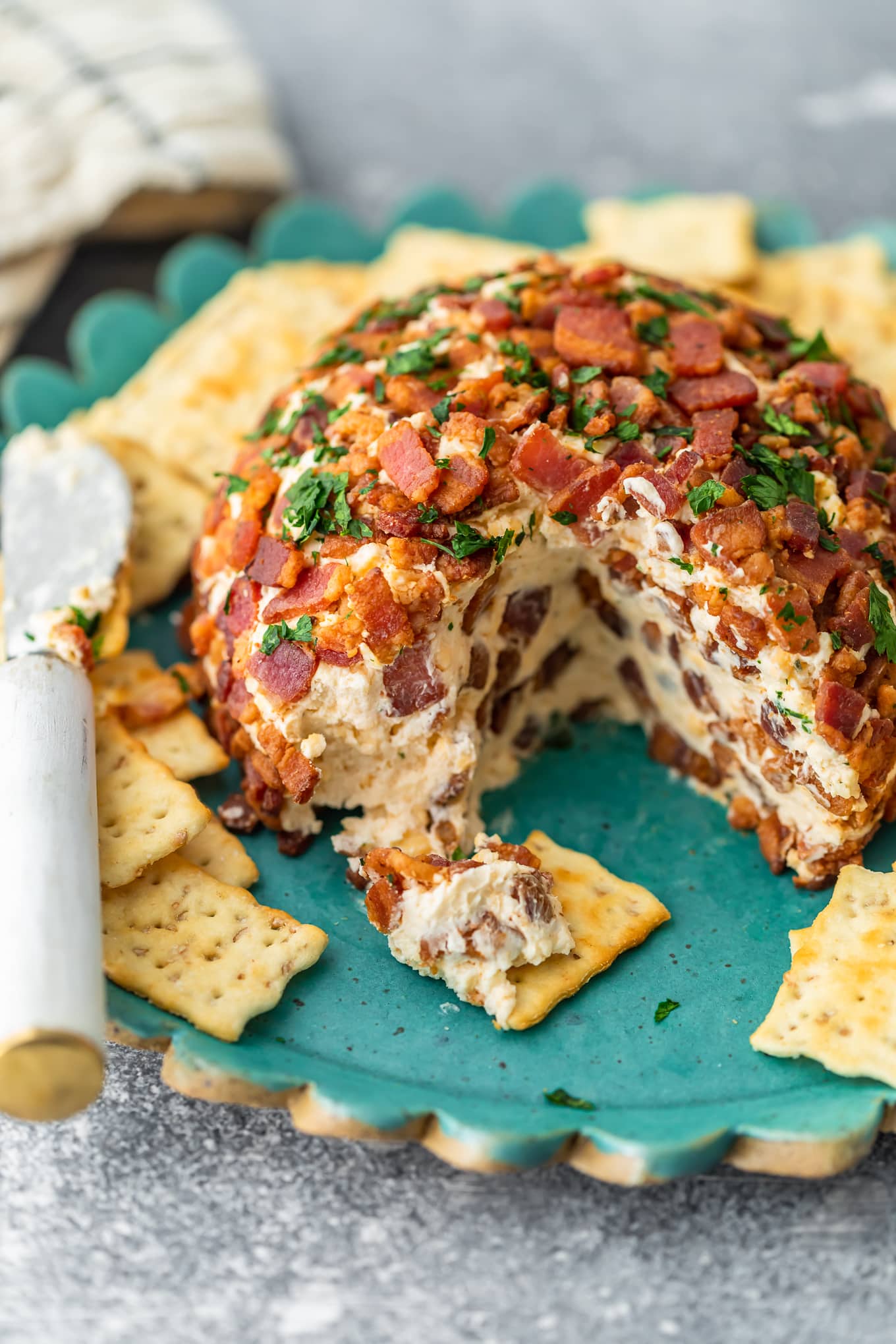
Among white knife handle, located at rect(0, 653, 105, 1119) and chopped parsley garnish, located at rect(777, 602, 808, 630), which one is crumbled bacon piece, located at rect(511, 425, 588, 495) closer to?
chopped parsley garnish, located at rect(777, 602, 808, 630)

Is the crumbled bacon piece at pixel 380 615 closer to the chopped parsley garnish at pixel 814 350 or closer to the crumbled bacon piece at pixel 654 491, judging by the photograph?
the crumbled bacon piece at pixel 654 491

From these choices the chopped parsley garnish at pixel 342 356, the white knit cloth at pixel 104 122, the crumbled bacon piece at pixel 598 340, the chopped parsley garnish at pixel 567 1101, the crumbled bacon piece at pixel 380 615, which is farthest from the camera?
the white knit cloth at pixel 104 122

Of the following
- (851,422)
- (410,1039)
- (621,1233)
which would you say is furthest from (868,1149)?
(851,422)

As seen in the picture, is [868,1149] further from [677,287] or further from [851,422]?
[677,287]

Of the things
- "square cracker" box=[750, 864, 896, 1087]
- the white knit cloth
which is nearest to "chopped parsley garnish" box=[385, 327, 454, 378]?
"square cracker" box=[750, 864, 896, 1087]

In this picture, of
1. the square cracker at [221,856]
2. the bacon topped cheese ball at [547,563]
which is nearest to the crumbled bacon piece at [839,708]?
the bacon topped cheese ball at [547,563]

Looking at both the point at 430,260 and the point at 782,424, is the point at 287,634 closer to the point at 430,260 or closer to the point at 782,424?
the point at 782,424
